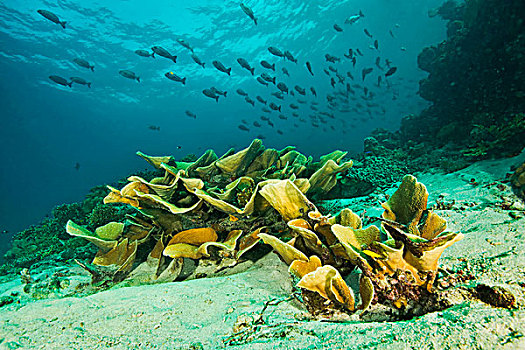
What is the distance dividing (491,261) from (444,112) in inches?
484

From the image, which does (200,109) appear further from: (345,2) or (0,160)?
(0,160)

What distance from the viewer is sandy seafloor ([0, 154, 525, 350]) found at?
109 cm

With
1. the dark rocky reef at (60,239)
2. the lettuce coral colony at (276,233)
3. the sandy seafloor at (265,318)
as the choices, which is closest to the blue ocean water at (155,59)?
the dark rocky reef at (60,239)

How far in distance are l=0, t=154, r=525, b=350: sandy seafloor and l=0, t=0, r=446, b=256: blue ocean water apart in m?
10.2

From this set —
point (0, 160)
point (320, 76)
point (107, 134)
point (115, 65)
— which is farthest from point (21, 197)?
point (320, 76)

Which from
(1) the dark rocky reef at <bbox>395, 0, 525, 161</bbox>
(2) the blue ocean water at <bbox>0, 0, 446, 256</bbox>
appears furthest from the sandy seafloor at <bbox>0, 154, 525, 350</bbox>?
(2) the blue ocean water at <bbox>0, 0, 446, 256</bbox>

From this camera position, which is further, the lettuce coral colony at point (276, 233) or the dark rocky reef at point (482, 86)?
the dark rocky reef at point (482, 86)

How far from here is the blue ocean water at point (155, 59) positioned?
2753 cm

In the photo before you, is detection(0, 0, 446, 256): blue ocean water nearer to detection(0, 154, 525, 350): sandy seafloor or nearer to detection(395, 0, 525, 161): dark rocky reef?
detection(395, 0, 525, 161): dark rocky reef

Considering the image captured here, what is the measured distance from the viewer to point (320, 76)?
6062 centimetres

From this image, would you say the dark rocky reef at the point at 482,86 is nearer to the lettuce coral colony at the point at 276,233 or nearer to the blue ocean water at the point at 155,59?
the lettuce coral colony at the point at 276,233

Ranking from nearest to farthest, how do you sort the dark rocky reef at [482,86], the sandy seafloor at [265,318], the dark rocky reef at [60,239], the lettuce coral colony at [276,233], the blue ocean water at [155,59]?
the sandy seafloor at [265,318], the lettuce coral colony at [276,233], the dark rocky reef at [60,239], the dark rocky reef at [482,86], the blue ocean water at [155,59]

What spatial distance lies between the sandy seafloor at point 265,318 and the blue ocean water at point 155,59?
1021cm

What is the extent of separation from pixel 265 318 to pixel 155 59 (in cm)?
4240
